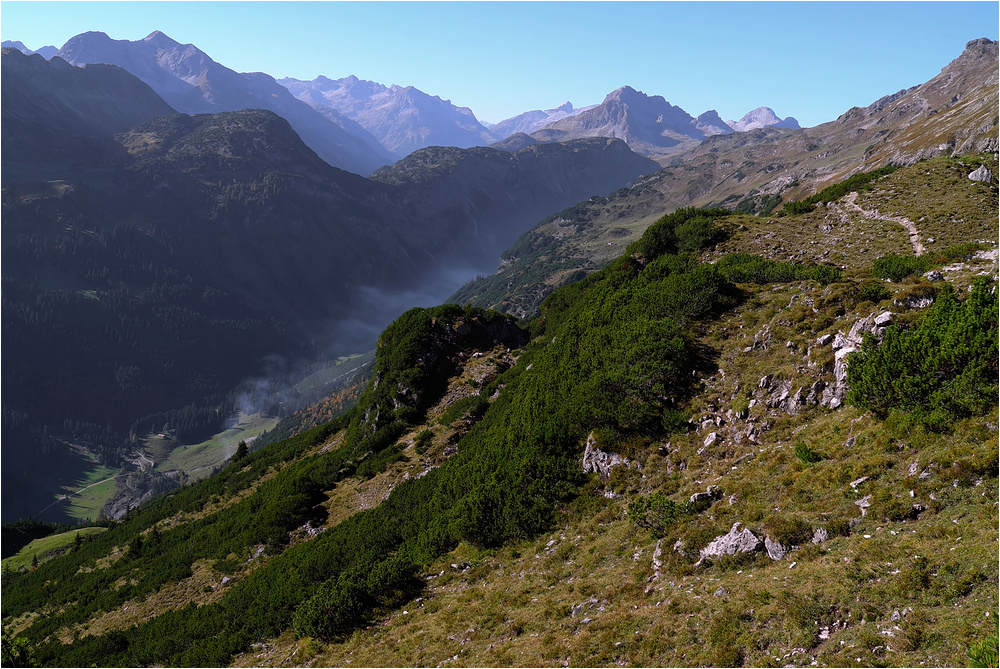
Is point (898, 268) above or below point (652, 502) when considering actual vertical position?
above

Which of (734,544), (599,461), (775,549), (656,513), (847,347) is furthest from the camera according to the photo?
(599,461)

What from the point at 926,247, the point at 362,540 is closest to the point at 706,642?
the point at 362,540

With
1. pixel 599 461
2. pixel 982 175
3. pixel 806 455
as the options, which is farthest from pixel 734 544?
pixel 982 175

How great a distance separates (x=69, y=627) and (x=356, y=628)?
29.6 meters

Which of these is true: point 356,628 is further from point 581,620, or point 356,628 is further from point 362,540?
point 581,620

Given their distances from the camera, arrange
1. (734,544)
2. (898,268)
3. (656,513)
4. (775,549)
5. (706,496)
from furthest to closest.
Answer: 1. (898,268)
2. (656,513)
3. (706,496)
4. (734,544)
5. (775,549)

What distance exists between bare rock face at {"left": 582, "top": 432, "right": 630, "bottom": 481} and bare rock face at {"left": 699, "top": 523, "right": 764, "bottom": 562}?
9.07 m

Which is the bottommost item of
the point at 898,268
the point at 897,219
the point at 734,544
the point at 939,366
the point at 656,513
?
the point at 656,513

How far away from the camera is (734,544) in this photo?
723 inches

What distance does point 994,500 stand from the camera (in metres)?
15.0

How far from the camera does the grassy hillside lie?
15047mm

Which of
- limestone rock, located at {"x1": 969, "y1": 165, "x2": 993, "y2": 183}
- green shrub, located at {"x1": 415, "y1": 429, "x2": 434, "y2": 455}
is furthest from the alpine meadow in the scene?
limestone rock, located at {"x1": 969, "y1": 165, "x2": 993, "y2": 183}

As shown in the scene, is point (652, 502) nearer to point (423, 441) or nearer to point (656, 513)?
point (656, 513)

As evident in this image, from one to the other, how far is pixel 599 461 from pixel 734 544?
1110 cm
